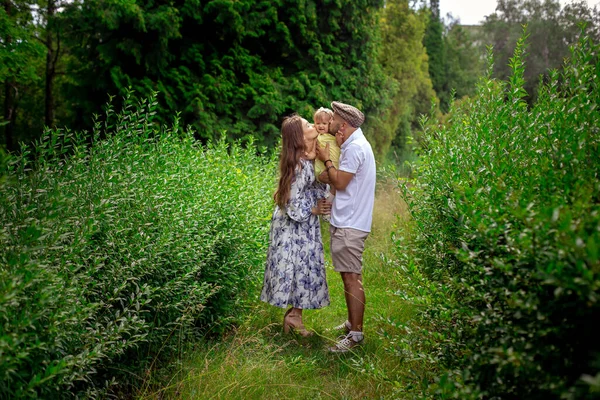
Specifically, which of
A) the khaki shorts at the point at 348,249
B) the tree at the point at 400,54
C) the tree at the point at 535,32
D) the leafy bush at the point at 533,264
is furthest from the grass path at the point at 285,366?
the tree at the point at 535,32

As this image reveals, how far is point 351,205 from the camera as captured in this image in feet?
16.8

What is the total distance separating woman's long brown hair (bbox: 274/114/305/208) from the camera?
5328mm

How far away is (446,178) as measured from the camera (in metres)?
3.91

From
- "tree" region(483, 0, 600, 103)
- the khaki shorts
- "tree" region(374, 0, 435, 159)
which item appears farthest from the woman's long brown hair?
"tree" region(483, 0, 600, 103)

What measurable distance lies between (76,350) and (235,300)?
2.35 metres

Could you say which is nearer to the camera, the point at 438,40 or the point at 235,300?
the point at 235,300

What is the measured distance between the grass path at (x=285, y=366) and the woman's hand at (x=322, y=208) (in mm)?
731

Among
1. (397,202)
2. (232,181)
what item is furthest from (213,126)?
(232,181)

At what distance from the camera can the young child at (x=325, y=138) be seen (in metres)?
5.41

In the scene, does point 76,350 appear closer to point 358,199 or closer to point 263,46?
point 358,199

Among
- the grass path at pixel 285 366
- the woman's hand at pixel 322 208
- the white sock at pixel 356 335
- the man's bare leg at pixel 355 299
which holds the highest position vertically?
the woman's hand at pixel 322 208

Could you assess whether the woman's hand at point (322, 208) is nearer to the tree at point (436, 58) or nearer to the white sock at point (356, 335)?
the white sock at point (356, 335)

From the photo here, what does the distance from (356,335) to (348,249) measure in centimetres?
81

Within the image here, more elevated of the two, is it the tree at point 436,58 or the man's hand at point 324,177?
the tree at point 436,58
